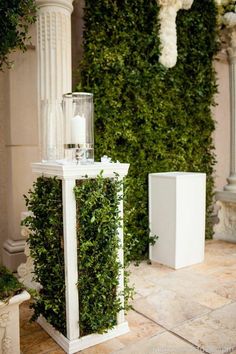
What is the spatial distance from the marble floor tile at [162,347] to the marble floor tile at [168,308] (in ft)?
0.49

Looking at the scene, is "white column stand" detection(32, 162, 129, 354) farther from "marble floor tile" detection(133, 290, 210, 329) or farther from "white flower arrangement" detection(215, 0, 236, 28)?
"white flower arrangement" detection(215, 0, 236, 28)

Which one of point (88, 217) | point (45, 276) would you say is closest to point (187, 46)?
point (88, 217)

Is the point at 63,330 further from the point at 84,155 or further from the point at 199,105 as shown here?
the point at 199,105

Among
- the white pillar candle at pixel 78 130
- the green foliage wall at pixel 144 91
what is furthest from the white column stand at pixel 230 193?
the white pillar candle at pixel 78 130

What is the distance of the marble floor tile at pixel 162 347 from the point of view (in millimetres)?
1842

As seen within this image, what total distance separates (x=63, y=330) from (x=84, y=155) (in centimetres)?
100

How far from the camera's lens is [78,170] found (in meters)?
1.81

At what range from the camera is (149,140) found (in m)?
3.49

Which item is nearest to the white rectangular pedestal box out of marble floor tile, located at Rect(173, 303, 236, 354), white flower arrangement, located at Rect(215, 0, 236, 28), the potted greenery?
marble floor tile, located at Rect(173, 303, 236, 354)

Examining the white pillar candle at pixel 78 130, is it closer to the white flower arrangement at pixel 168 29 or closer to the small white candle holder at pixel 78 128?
the small white candle holder at pixel 78 128

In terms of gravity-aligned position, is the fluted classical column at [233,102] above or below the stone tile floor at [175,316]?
above

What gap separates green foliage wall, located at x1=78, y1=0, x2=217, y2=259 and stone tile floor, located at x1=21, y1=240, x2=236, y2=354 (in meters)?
0.67

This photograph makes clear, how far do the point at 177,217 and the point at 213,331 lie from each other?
119 centimetres

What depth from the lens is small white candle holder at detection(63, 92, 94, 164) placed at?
1893 millimetres
